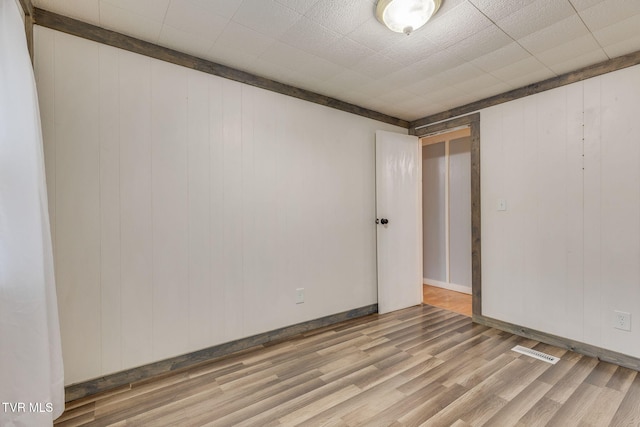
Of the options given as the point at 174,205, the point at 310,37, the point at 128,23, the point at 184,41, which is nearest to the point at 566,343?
the point at 310,37

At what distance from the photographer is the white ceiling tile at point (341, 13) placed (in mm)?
1658

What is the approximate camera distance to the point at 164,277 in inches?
82.8

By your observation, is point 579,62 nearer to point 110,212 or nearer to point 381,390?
point 381,390

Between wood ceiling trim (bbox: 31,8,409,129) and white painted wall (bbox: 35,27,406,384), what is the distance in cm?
5

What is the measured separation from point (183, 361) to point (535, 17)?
10.6 ft

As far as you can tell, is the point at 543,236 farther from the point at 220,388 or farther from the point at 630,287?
the point at 220,388

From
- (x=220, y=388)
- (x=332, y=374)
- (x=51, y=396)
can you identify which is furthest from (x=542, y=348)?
(x=51, y=396)

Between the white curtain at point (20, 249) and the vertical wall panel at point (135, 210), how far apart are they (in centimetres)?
56

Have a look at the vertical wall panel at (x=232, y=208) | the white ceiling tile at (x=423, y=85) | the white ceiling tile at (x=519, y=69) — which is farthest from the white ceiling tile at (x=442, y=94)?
the vertical wall panel at (x=232, y=208)

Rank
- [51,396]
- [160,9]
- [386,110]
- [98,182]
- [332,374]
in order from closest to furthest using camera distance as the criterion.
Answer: [51,396] → [160,9] → [98,182] → [332,374] → [386,110]

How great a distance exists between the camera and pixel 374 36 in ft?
6.45

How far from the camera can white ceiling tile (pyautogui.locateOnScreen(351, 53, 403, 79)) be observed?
226cm

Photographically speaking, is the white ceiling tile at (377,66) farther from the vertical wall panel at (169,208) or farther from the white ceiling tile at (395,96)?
the vertical wall panel at (169,208)

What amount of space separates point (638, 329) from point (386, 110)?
2828 millimetres
